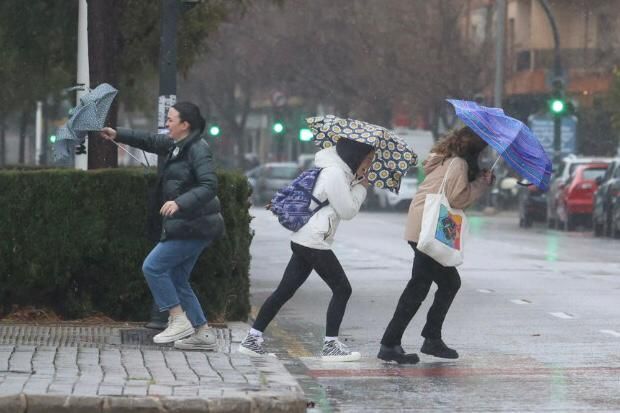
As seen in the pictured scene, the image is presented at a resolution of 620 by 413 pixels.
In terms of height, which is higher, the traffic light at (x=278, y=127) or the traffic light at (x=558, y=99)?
the traffic light at (x=558, y=99)

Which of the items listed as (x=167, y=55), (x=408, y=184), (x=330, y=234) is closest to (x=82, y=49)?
(x=167, y=55)

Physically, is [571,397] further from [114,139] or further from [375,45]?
[375,45]

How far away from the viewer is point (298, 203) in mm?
10273

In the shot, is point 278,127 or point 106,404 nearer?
point 106,404

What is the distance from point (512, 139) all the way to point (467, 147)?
1.26 feet

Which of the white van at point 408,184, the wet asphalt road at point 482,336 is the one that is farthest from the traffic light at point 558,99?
the wet asphalt road at point 482,336

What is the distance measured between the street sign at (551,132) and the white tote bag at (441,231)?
124 feet

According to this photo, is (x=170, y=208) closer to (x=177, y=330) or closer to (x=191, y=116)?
(x=191, y=116)

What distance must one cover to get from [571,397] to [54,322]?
4.60 m

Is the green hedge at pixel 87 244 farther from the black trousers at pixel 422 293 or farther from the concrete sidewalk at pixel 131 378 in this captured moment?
the black trousers at pixel 422 293

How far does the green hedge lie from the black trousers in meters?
2.05

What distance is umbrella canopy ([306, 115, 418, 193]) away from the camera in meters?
10.3

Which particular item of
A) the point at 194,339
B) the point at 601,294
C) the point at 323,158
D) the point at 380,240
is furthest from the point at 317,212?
the point at 380,240

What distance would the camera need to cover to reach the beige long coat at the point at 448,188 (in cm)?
1027
